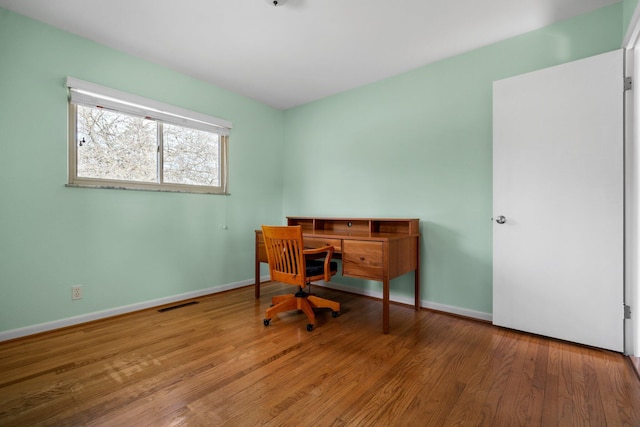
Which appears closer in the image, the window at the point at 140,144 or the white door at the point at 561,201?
the white door at the point at 561,201

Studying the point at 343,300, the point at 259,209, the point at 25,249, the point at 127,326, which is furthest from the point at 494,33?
the point at 25,249

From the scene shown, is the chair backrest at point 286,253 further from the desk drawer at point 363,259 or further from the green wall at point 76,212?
the green wall at point 76,212

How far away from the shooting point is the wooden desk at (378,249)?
2252 millimetres

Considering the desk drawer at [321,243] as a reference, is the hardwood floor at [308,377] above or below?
below

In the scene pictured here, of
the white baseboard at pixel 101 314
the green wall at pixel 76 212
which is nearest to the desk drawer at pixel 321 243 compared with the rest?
the green wall at pixel 76 212

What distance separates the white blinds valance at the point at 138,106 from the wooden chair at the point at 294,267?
1.54m

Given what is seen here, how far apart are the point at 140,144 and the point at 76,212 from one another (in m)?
0.82

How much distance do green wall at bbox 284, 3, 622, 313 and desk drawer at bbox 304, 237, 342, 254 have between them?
82 centimetres

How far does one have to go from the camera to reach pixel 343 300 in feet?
10.1

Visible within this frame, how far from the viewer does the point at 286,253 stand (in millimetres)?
2391

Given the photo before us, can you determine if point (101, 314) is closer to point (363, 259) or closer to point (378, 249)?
point (363, 259)

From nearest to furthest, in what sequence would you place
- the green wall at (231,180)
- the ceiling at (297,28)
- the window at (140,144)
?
the ceiling at (297,28)
the green wall at (231,180)
the window at (140,144)

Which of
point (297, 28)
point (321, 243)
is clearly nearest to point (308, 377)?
point (321, 243)

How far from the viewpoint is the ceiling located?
200 centimetres
